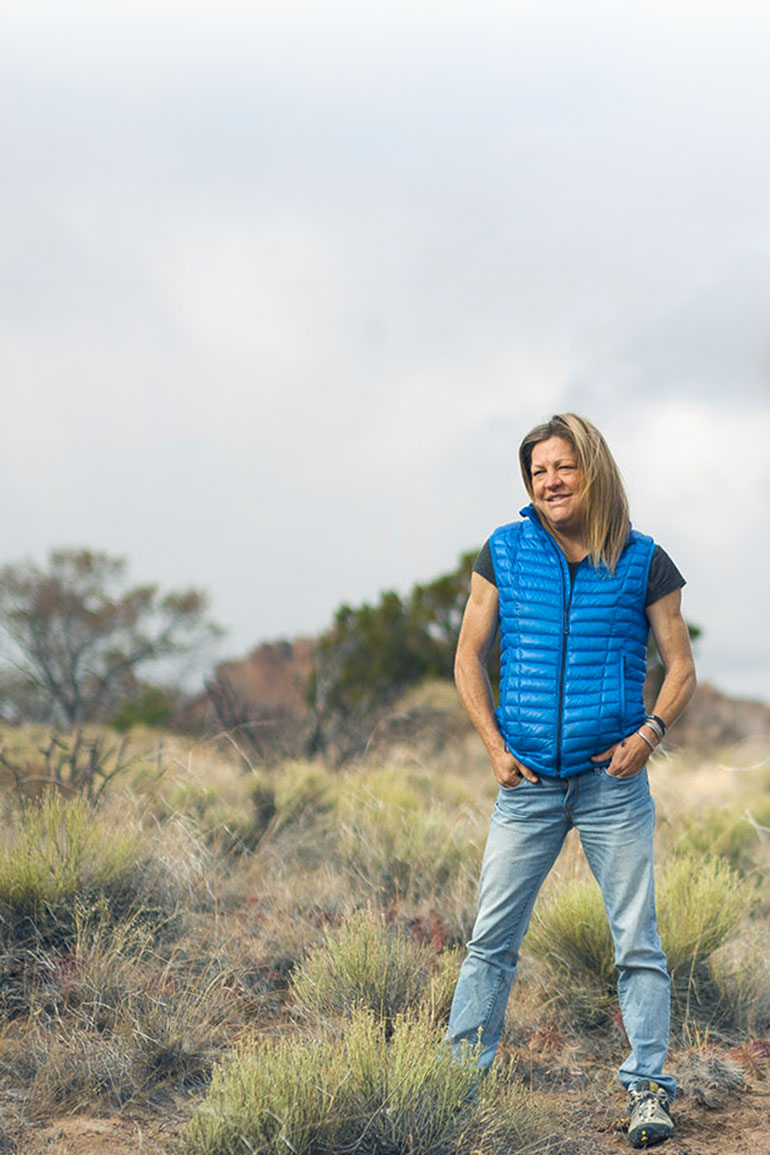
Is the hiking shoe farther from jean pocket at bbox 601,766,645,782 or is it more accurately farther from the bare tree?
the bare tree

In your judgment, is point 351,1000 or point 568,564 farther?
point 351,1000

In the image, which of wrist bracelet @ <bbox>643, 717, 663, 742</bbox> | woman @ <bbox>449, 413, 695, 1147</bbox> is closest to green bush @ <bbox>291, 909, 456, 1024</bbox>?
woman @ <bbox>449, 413, 695, 1147</bbox>

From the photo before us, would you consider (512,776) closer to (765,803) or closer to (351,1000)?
(351,1000)

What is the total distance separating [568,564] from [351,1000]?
2.20 metres

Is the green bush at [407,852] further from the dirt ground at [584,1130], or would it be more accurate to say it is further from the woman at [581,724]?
the woman at [581,724]

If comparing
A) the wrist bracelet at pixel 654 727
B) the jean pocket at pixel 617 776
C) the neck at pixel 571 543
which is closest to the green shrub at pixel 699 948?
the jean pocket at pixel 617 776

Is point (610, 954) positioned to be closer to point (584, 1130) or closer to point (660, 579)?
point (584, 1130)

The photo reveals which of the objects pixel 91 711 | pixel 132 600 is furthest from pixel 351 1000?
pixel 132 600

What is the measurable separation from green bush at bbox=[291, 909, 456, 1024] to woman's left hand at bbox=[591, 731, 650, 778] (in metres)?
1.45

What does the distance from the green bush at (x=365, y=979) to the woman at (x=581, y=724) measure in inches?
34.5

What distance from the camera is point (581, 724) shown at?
4.06m

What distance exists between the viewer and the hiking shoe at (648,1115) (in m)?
4.13

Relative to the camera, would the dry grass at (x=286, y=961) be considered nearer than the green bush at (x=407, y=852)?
Yes

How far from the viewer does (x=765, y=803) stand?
11.3m
